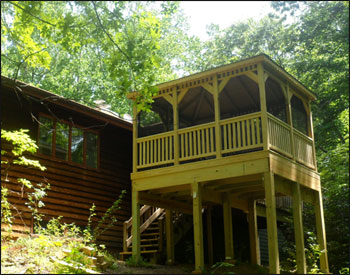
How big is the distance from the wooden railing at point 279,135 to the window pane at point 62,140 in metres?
6.88

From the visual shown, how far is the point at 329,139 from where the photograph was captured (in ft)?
76.3

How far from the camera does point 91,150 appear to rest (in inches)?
655

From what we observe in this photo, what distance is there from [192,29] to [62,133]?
2433 centimetres

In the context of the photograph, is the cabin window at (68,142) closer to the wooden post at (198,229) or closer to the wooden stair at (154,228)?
the wooden stair at (154,228)

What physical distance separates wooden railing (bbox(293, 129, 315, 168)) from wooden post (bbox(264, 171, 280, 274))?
2378 mm

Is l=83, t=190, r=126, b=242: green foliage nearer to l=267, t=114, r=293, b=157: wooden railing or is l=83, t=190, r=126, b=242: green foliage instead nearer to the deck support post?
the deck support post

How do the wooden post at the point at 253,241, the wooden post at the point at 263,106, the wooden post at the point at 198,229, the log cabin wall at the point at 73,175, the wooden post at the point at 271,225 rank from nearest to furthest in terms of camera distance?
the wooden post at the point at 271,225
the wooden post at the point at 263,106
the wooden post at the point at 198,229
the log cabin wall at the point at 73,175
the wooden post at the point at 253,241

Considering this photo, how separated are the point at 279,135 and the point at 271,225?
2.77 meters

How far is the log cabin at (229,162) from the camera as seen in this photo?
12430 mm

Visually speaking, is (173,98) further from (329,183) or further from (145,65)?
(329,183)

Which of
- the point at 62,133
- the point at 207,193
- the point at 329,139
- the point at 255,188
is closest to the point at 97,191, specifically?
the point at 62,133

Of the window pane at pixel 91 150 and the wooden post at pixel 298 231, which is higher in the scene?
the window pane at pixel 91 150

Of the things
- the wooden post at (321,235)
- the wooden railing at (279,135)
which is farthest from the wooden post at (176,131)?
the wooden post at (321,235)

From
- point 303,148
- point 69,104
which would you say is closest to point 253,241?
point 303,148
